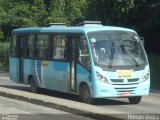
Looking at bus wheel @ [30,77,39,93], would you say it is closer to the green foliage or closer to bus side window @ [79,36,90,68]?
bus side window @ [79,36,90,68]

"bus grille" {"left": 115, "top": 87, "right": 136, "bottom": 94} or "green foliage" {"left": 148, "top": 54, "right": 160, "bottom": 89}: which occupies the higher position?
"bus grille" {"left": 115, "top": 87, "right": 136, "bottom": 94}

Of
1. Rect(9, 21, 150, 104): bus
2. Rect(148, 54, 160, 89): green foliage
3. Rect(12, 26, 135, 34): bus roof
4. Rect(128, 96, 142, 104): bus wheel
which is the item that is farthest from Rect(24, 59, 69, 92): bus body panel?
Rect(148, 54, 160, 89): green foliage

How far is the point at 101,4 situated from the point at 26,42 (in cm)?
1262

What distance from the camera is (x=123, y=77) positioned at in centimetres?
1736

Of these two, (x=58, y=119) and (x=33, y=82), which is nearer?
(x=58, y=119)

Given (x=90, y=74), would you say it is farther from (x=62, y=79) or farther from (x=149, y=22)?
(x=149, y=22)

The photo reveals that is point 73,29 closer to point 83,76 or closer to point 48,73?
point 83,76

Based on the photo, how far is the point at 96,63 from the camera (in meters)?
17.5

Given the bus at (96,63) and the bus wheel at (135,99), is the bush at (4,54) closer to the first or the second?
the bus at (96,63)

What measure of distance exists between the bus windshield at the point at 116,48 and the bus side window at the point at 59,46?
179 centimetres

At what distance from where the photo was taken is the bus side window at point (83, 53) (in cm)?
1783

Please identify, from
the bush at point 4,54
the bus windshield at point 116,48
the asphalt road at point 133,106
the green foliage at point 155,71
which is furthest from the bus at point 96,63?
the bush at point 4,54

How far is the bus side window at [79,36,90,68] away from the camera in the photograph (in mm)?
17828

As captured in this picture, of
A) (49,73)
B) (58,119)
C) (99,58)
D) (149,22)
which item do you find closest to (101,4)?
(149,22)
